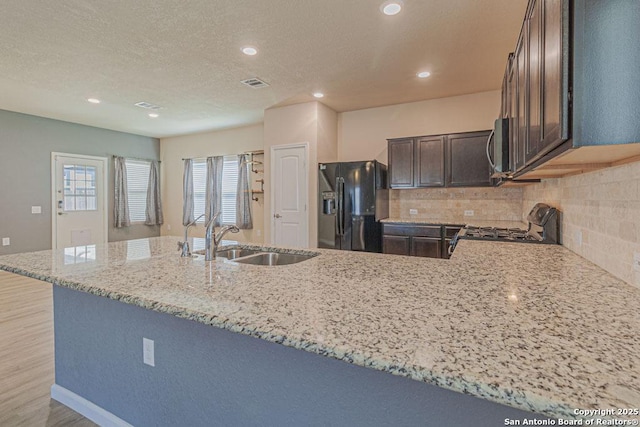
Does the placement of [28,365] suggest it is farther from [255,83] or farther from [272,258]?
[255,83]

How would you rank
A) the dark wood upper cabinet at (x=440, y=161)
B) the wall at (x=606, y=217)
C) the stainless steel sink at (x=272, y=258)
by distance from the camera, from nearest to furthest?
the wall at (x=606, y=217), the stainless steel sink at (x=272, y=258), the dark wood upper cabinet at (x=440, y=161)

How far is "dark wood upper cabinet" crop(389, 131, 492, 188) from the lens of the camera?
4227mm

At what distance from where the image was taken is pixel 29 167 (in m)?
5.56

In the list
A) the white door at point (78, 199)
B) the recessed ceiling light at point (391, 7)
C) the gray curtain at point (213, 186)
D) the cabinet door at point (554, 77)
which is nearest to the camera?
the cabinet door at point (554, 77)

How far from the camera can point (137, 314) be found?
157 cm

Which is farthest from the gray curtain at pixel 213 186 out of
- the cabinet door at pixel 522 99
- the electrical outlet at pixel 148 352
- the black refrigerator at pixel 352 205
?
the cabinet door at pixel 522 99

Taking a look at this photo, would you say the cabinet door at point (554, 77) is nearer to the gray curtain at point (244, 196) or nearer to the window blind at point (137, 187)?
the gray curtain at point (244, 196)

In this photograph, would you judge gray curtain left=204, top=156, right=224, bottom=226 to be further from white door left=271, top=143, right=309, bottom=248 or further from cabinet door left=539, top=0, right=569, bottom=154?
cabinet door left=539, top=0, right=569, bottom=154

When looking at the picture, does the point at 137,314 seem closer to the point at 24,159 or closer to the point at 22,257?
the point at 22,257

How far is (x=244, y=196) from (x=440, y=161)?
144 inches

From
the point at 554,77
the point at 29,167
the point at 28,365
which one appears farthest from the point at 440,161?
the point at 29,167

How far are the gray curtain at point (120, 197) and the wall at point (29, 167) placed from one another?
554 millimetres

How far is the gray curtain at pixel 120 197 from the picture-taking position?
267 inches

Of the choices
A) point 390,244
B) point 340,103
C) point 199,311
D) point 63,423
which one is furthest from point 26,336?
point 340,103
